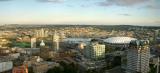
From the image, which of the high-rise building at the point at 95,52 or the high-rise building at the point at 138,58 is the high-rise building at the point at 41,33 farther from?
the high-rise building at the point at 138,58

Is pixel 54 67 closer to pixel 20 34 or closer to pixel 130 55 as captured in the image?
pixel 130 55

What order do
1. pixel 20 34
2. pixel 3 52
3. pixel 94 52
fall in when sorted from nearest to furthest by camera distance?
1. pixel 94 52
2. pixel 3 52
3. pixel 20 34

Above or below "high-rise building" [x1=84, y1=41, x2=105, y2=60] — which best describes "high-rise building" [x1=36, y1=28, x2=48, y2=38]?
above

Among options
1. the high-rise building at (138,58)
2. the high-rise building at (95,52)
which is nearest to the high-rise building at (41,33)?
the high-rise building at (95,52)

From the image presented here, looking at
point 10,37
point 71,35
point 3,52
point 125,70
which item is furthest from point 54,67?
point 71,35

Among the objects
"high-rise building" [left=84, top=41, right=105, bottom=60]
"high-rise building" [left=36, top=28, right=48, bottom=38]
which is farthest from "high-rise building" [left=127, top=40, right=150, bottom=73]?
"high-rise building" [left=36, top=28, right=48, bottom=38]

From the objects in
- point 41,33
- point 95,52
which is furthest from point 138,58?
point 41,33

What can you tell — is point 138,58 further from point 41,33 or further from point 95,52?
point 41,33

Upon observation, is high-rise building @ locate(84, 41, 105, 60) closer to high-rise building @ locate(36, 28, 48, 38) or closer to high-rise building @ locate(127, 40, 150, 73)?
high-rise building @ locate(127, 40, 150, 73)

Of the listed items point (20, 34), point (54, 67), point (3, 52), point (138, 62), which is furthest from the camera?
point (20, 34)
